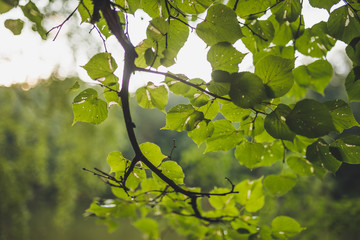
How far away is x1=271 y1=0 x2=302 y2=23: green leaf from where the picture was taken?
0.31 m

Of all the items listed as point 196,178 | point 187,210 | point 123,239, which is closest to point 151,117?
point 196,178

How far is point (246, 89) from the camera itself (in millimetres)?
233

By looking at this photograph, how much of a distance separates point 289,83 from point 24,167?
120 inches

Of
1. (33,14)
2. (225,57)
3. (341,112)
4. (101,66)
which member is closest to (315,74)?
(341,112)

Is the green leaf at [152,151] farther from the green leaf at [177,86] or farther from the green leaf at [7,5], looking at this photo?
the green leaf at [7,5]

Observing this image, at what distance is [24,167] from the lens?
252 centimetres

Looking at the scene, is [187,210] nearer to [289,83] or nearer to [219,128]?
[219,128]

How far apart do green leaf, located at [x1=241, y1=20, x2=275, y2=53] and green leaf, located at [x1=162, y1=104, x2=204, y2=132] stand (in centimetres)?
14

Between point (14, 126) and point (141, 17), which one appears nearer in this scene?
point (141, 17)

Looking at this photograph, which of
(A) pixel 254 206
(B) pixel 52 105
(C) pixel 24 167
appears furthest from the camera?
(C) pixel 24 167

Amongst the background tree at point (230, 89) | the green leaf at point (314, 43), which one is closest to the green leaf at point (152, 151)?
the background tree at point (230, 89)

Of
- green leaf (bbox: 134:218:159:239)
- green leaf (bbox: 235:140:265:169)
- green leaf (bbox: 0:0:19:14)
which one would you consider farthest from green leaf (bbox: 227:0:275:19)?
green leaf (bbox: 134:218:159:239)

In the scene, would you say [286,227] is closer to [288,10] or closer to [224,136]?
[224,136]

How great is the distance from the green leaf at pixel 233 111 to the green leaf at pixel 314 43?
0.64 feet
